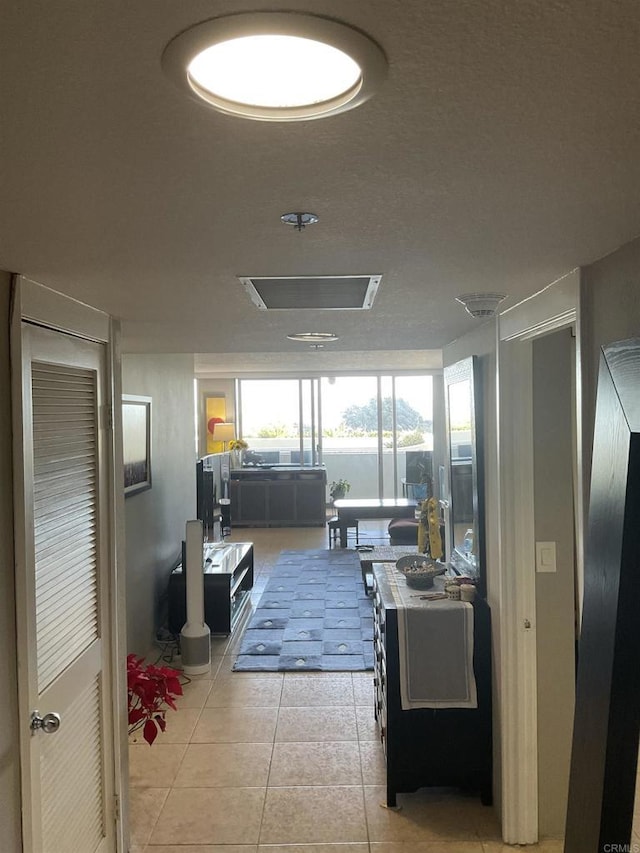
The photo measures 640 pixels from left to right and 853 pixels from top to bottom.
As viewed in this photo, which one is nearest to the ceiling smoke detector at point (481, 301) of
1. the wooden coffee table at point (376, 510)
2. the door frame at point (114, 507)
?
the door frame at point (114, 507)

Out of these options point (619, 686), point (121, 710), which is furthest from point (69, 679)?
point (619, 686)

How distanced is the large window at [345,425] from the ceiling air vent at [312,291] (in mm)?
9811

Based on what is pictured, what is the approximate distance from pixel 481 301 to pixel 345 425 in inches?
392

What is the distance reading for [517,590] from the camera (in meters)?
2.73

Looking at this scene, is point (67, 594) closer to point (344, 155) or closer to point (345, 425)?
point (344, 155)

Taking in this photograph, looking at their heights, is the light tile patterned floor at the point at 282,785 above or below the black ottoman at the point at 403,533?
below

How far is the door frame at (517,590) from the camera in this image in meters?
2.71

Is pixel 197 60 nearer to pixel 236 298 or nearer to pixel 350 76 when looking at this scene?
pixel 350 76

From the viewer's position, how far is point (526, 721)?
270cm

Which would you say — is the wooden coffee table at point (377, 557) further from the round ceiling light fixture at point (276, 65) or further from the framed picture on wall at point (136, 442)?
the round ceiling light fixture at point (276, 65)

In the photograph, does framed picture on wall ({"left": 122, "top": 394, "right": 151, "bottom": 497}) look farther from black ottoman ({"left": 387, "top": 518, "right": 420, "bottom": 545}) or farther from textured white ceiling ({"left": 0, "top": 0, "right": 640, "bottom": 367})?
black ottoman ({"left": 387, "top": 518, "right": 420, "bottom": 545})

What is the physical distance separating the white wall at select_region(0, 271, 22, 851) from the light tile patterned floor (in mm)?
1263

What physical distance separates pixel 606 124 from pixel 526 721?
97.4 inches

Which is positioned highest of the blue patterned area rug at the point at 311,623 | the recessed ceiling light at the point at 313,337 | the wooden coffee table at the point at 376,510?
the recessed ceiling light at the point at 313,337
